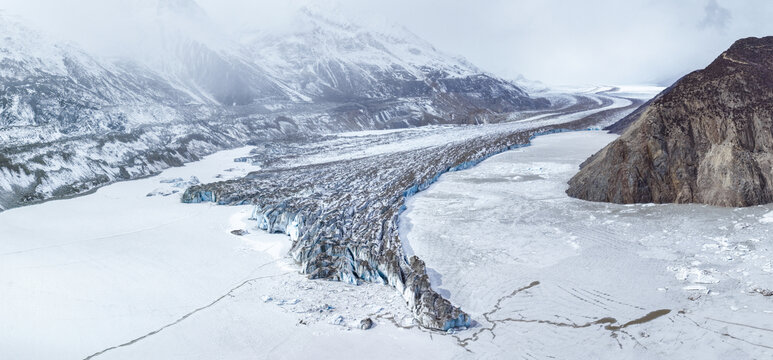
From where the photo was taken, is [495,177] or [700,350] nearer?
[700,350]

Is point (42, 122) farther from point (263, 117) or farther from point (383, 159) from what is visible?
point (383, 159)

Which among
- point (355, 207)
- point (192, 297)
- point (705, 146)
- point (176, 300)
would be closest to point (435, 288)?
point (192, 297)

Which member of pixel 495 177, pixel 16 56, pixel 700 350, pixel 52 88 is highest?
pixel 16 56

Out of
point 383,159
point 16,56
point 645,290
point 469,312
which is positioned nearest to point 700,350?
point 645,290

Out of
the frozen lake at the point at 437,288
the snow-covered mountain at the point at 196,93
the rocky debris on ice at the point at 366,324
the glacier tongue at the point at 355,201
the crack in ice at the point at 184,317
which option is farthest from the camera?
the snow-covered mountain at the point at 196,93

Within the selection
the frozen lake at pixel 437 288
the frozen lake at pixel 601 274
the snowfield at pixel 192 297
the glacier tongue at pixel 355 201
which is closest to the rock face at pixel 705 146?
the frozen lake at pixel 601 274

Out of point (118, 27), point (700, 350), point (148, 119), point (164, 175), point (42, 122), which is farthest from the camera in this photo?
point (118, 27)

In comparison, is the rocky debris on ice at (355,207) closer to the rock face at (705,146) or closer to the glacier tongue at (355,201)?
the glacier tongue at (355,201)
